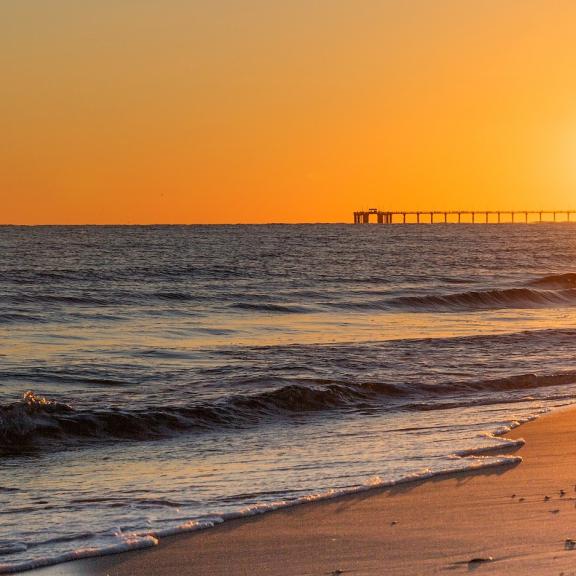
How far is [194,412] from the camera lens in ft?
37.0

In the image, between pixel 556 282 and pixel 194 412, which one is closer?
pixel 194 412

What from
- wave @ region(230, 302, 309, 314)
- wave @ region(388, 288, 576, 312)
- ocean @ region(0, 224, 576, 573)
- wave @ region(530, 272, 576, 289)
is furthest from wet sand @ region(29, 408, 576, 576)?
wave @ region(530, 272, 576, 289)

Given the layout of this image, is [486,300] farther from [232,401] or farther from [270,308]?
[232,401]

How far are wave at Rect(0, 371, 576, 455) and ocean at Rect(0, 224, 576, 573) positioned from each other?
3 cm

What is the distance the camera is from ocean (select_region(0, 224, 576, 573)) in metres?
7.05

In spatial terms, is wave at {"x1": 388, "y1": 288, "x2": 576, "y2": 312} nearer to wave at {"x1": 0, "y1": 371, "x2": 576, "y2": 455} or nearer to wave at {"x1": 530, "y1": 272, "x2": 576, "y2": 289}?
wave at {"x1": 530, "y1": 272, "x2": 576, "y2": 289}

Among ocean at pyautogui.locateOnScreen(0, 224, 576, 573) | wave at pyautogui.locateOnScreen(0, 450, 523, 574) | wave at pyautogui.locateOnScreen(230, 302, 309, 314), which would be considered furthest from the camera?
wave at pyautogui.locateOnScreen(230, 302, 309, 314)

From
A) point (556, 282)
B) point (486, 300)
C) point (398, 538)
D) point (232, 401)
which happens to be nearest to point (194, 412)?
point (232, 401)

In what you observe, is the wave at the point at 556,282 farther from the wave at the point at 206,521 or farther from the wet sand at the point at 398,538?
the wet sand at the point at 398,538

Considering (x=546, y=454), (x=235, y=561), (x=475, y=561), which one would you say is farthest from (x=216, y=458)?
(x=475, y=561)

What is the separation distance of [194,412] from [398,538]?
18.6 ft

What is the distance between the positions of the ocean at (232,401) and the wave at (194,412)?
1.1 inches

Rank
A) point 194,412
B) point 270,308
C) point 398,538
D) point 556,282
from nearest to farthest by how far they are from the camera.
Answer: point 398,538 < point 194,412 < point 270,308 < point 556,282

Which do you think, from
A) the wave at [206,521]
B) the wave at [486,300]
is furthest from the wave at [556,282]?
the wave at [206,521]
